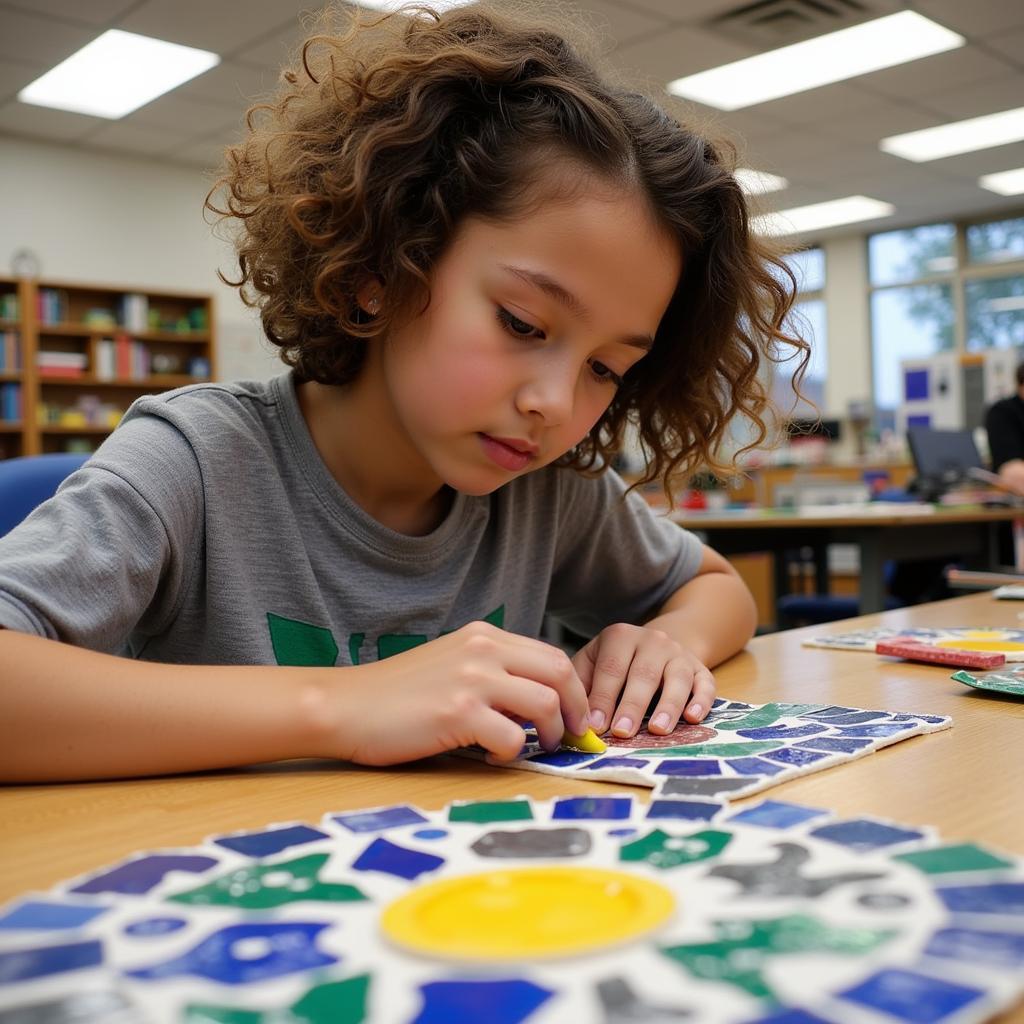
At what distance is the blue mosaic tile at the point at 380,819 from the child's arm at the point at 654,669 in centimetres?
21

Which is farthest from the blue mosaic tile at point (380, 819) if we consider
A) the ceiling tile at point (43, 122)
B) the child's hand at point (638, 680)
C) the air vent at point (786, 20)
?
the ceiling tile at point (43, 122)

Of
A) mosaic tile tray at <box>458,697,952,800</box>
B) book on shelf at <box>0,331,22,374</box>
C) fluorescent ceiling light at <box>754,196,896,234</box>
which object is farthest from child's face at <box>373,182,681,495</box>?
fluorescent ceiling light at <box>754,196,896,234</box>

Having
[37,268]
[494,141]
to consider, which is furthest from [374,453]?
[37,268]

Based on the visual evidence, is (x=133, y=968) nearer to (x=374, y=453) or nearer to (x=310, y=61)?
(x=374, y=453)

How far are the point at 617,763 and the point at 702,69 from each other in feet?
16.0

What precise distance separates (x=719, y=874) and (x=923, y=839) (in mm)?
93

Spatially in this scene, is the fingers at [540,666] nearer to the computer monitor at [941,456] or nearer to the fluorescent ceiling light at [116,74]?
the computer monitor at [941,456]

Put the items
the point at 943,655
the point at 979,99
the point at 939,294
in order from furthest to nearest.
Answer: the point at 939,294, the point at 979,99, the point at 943,655

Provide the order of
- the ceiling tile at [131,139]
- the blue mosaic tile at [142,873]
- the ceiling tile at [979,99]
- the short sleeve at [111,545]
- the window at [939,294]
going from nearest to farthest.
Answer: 1. the blue mosaic tile at [142,873]
2. the short sleeve at [111,545]
3. the ceiling tile at [979,99]
4. the ceiling tile at [131,139]
5. the window at [939,294]

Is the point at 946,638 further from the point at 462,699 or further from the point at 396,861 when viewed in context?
Result: the point at 396,861

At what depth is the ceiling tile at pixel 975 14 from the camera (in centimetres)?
417

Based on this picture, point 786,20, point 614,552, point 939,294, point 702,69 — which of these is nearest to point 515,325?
point 614,552

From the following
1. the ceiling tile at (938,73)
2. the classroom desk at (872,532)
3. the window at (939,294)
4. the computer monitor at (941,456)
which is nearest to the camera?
the classroom desk at (872,532)

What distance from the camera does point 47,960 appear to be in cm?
32
